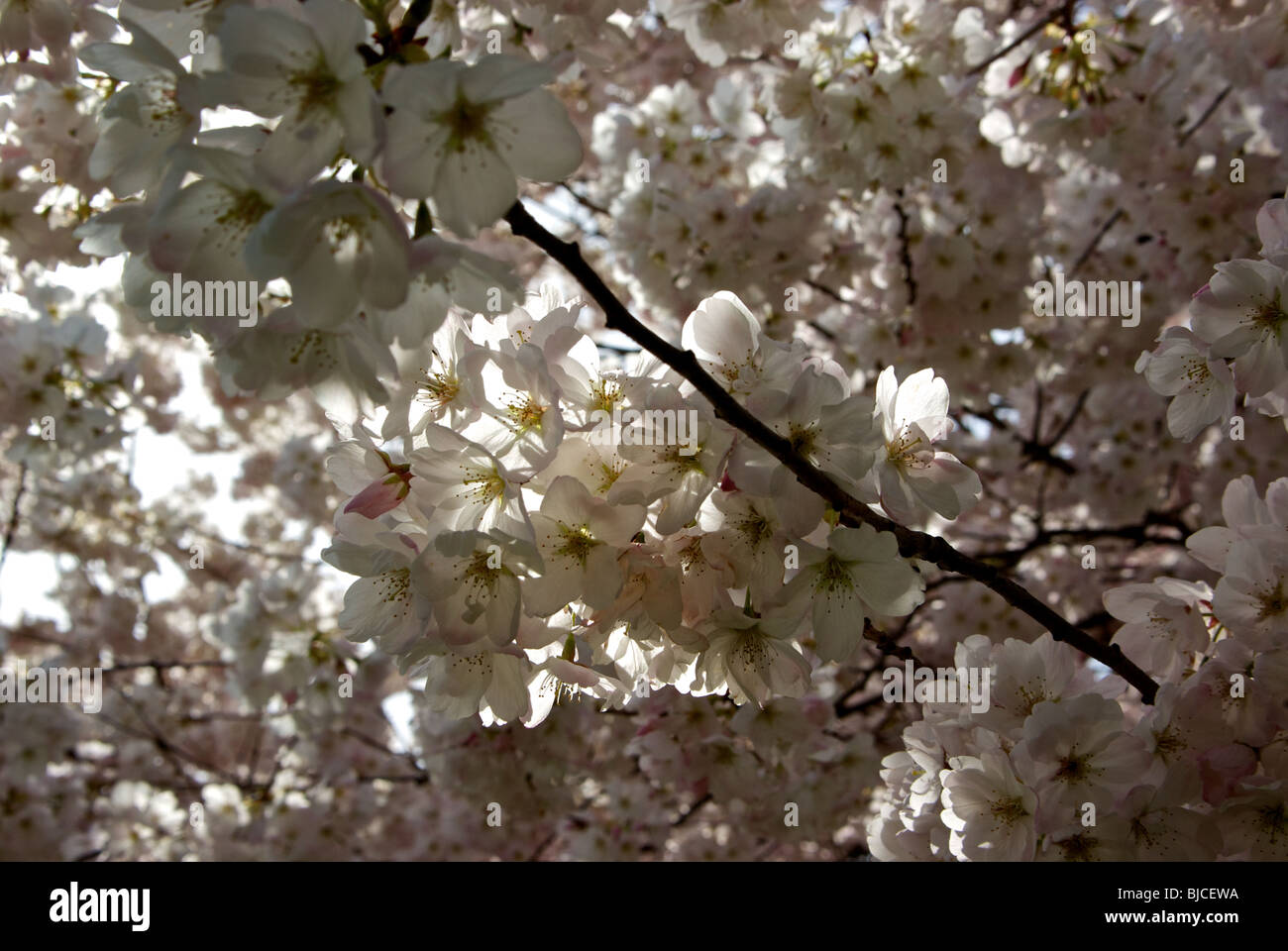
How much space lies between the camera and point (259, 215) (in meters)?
1.03

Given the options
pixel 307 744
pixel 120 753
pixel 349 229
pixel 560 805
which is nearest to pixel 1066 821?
pixel 349 229

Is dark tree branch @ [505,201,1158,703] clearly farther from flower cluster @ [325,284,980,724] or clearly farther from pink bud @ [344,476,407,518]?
pink bud @ [344,476,407,518]

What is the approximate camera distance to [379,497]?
1.26 meters

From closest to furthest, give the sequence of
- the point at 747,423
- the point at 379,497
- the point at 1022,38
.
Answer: the point at 747,423 → the point at 379,497 → the point at 1022,38

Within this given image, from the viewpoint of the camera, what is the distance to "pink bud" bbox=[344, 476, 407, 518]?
4.09 feet

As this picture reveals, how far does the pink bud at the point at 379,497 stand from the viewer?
1247mm

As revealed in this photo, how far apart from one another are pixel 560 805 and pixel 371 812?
5.30ft

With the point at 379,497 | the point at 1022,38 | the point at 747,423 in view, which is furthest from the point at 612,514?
the point at 1022,38

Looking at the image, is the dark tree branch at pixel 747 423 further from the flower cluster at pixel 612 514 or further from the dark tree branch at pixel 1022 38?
the dark tree branch at pixel 1022 38

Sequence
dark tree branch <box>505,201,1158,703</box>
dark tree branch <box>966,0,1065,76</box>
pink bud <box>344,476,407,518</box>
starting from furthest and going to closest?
dark tree branch <box>966,0,1065,76</box>, pink bud <box>344,476,407,518</box>, dark tree branch <box>505,201,1158,703</box>

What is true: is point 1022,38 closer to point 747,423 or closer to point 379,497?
point 747,423

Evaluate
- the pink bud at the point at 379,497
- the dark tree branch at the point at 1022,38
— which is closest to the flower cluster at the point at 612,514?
the pink bud at the point at 379,497

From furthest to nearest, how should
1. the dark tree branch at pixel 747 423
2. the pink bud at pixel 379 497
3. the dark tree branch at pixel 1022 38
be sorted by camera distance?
the dark tree branch at pixel 1022 38 < the pink bud at pixel 379 497 < the dark tree branch at pixel 747 423

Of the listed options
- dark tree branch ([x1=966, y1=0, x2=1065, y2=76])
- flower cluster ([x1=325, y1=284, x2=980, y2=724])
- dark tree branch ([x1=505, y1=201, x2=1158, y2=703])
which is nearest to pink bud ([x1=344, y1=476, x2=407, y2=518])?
flower cluster ([x1=325, y1=284, x2=980, y2=724])
